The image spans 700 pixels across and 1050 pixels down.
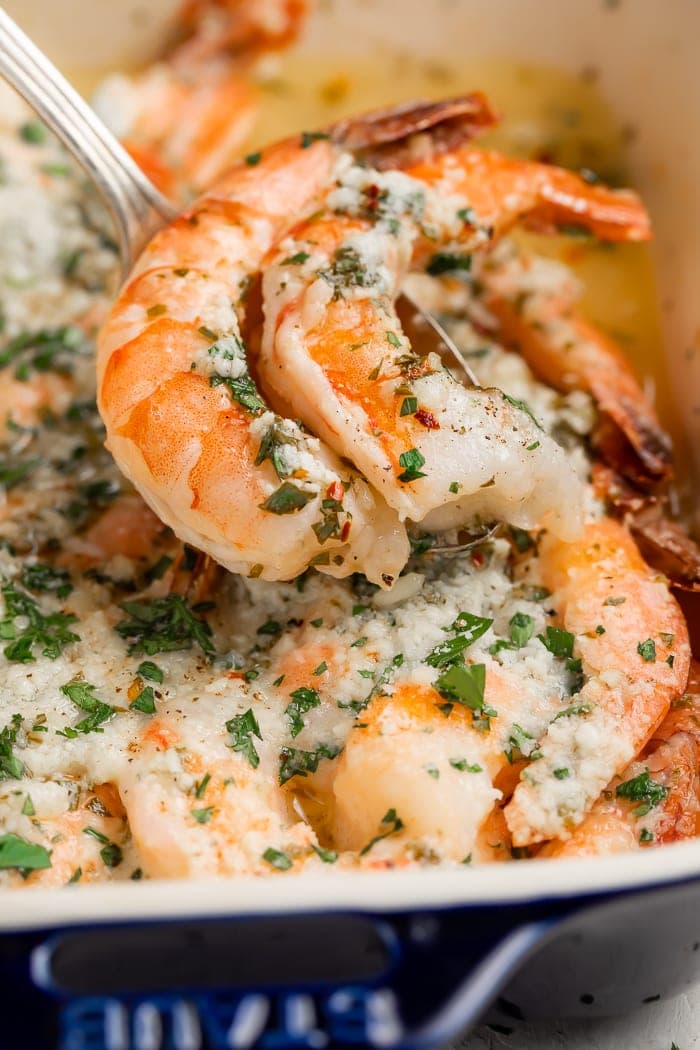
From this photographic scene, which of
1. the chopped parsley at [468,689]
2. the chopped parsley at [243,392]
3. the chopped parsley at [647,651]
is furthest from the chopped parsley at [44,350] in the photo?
the chopped parsley at [647,651]

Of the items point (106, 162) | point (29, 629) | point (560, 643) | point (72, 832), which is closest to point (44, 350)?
point (106, 162)

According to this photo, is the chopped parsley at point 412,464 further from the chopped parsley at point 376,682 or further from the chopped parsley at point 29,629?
the chopped parsley at point 29,629

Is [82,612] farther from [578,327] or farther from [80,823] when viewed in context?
[578,327]

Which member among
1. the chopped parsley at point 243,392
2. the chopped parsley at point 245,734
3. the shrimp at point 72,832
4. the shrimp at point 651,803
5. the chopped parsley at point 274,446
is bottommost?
the shrimp at point 651,803

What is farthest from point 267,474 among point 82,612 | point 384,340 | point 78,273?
point 78,273

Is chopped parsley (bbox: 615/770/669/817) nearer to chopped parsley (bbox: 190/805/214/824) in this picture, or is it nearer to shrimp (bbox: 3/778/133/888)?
chopped parsley (bbox: 190/805/214/824)

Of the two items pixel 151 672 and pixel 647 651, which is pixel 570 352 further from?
pixel 151 672
